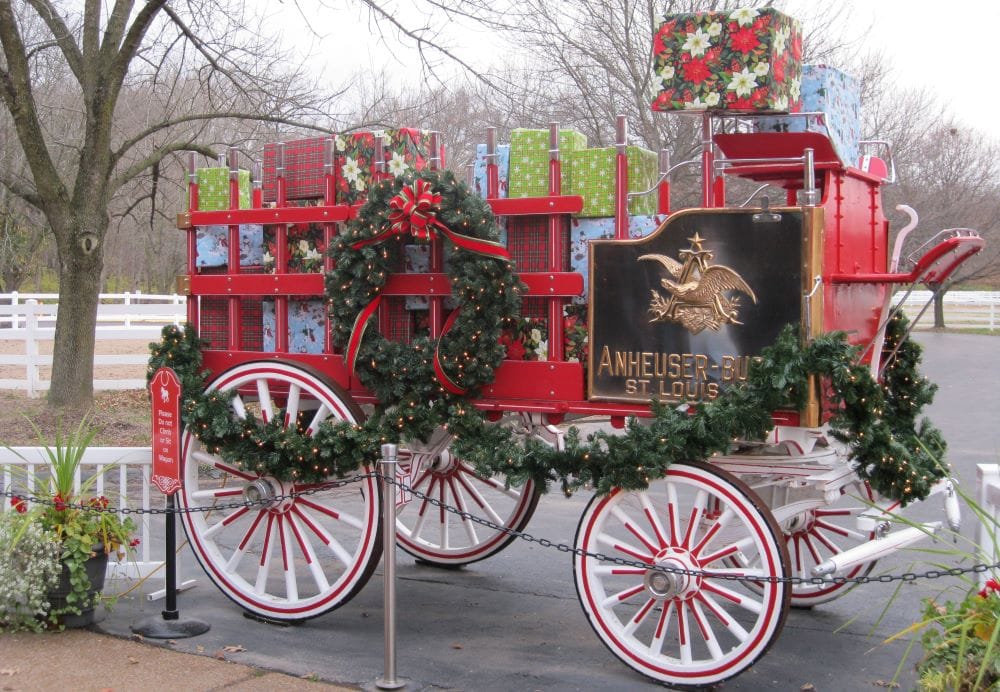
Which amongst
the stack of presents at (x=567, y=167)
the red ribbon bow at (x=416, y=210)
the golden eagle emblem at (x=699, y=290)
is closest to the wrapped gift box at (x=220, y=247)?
the stack of presents at (x=567, y=167)

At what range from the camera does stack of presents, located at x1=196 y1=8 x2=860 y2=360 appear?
15.4 feet

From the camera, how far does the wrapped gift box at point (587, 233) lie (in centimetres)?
501

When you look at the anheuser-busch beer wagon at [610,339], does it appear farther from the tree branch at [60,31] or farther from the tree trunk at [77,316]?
the tree trunk at [77,316]

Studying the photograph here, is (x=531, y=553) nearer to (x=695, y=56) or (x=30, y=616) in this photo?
(x=30, y=616)

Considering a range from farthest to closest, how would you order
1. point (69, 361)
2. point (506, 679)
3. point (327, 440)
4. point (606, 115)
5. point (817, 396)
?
point (606, 115) < point (69, 361) < point (327, 440) < point (506, 679) < point (817, 396)

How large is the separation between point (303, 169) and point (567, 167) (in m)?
1.57

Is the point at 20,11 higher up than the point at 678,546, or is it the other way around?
the point at 20,11

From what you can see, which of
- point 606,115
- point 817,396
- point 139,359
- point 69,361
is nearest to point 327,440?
point 817,396

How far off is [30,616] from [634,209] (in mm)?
3563

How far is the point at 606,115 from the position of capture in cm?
1681

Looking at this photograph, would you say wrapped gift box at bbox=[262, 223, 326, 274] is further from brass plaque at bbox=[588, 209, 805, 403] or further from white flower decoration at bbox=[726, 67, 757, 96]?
white flower decoration at bbox=[726, 67, 757, 96]

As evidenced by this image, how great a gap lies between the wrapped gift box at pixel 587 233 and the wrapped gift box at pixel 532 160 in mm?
214

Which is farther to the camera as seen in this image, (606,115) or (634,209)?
(606,115)

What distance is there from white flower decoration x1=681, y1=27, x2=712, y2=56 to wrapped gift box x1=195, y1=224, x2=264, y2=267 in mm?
2652
